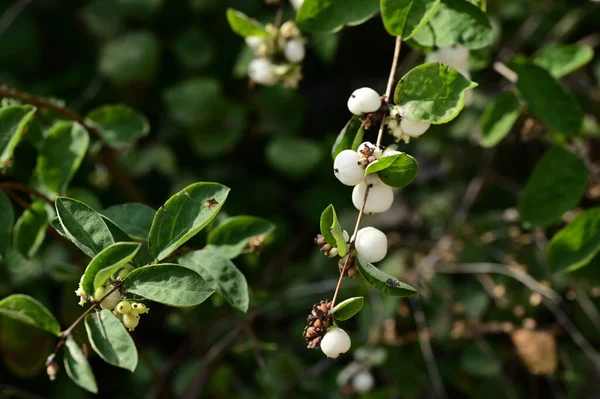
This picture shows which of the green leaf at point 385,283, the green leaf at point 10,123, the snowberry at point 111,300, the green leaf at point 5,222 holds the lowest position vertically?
the green leaf at point 5,222

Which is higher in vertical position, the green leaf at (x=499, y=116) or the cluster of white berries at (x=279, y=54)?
the cluster of white berries at (x=279, y=54)

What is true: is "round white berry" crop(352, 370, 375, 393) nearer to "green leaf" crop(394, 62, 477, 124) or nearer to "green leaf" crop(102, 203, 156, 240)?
"green leaf" crop(102, 203, 156, 240)

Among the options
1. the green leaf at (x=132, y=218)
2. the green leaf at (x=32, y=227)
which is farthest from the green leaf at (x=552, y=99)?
the green leaf at (x=32, y=227)

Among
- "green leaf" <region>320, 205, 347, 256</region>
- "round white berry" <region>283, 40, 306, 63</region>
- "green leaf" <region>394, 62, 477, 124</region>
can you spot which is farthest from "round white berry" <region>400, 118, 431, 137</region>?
"round white berry" <region>283, 40, 306, 63</region>

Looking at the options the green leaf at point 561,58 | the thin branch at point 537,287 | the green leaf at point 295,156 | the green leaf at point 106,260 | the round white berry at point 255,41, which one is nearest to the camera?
the green leaf at point 106,260

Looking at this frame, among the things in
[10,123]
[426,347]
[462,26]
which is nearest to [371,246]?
[462,26]

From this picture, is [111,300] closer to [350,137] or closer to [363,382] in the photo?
[350,137]

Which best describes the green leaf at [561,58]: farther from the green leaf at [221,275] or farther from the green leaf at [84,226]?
the green leaf at [84,226]
